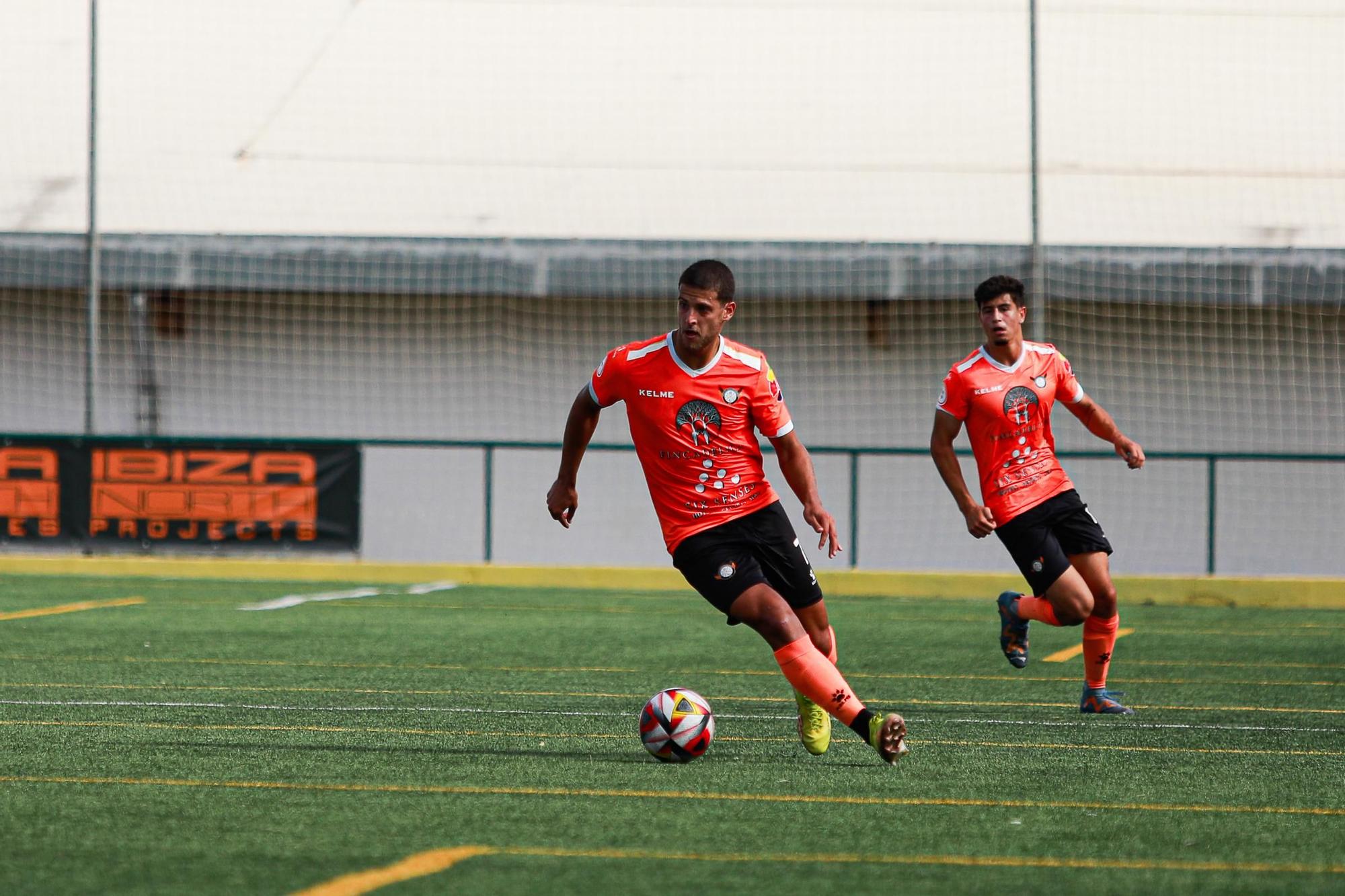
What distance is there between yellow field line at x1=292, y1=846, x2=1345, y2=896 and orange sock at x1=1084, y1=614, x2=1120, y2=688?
385 cm

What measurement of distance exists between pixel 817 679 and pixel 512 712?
2388 mm

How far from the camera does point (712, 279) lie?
740 centimetres

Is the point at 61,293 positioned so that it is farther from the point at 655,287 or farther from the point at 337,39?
the point at 655,287

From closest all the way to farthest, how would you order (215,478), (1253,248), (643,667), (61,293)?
1. (643,667)
2. (215,478)
3. (1253,248)
4. (61,293)

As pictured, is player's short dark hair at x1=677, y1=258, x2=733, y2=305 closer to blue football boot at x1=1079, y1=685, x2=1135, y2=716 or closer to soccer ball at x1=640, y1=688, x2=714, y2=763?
soccer ball at x1=640, y1=688, x2=714, y2=763

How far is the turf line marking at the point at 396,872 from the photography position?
509 centimetres

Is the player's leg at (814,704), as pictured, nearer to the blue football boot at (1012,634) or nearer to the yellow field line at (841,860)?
the yellow field line at (841,860)

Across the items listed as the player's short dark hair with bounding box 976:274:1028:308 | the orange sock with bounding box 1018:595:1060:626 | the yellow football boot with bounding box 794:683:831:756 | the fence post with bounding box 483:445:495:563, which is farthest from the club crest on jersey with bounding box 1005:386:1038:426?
the fence post with bounding box 483:445:495:563

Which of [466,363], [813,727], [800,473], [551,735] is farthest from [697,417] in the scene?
[466,363]

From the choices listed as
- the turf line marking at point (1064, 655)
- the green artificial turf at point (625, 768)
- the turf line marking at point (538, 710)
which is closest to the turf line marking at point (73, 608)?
the green artificial turf at point (625, 768)

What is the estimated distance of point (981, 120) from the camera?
2144 centimetres

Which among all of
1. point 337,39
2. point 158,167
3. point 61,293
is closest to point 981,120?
point 337,39

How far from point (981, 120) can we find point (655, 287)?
4203mm

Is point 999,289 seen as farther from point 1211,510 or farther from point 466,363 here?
point 466,363
